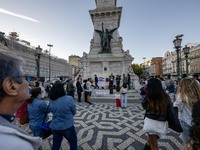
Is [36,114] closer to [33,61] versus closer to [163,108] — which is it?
[163,108]

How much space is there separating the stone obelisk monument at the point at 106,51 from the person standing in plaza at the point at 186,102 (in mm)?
16497

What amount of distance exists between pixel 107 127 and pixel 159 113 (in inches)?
113

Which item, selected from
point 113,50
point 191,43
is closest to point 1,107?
point 113,50

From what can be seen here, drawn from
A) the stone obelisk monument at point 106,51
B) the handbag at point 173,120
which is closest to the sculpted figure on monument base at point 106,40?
the stone obelisk monument at point 106,51

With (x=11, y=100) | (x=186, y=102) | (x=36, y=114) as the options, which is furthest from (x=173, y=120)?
(x=36, y=114)

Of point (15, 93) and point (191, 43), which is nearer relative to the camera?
point (15, 93)

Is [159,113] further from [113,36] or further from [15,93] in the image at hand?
[113,36]

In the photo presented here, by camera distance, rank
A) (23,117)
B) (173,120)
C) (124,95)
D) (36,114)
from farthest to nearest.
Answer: (124,95) < (23,117) < (36,114) < (173,120)

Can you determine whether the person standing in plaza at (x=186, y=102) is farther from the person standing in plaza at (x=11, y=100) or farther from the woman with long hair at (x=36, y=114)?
the woman with long hair at (x=36, y=114)

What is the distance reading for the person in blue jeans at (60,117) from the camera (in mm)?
2645

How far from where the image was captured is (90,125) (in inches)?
203

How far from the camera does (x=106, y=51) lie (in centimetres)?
2203

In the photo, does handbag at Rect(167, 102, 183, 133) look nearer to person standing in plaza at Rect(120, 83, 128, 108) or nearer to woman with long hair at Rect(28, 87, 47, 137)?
woman with long hair at Rect(28, 87, 47, 137)

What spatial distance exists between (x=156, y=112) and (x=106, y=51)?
20.1m
